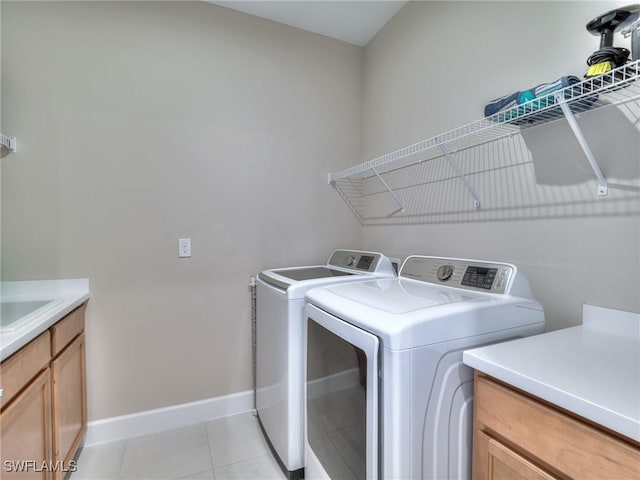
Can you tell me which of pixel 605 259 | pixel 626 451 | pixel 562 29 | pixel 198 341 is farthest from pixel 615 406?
pixel 198 341

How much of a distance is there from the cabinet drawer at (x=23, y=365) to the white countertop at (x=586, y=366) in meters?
1.36

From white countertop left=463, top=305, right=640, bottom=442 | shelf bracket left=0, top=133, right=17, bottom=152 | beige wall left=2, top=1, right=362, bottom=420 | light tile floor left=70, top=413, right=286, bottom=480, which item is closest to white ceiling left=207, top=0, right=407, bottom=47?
beige wall left=2, top=1, right=362, bottom=420

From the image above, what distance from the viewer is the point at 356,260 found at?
1.98 meters

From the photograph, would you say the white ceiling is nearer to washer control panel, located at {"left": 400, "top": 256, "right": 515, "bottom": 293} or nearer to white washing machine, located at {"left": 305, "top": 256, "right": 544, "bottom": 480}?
washer control panel, located at {"left": 400, "top": 256, "right": 515, "bottom": 293}

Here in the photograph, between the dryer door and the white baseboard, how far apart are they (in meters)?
0.81

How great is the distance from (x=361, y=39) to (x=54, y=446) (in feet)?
9.77

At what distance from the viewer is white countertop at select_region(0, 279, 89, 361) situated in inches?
40.7

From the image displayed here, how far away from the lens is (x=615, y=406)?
1.95ft

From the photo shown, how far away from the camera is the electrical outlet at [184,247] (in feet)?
6.35

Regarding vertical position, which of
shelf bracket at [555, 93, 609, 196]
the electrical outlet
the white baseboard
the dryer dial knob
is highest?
shelf bracket at [555, 93, 609, 196]

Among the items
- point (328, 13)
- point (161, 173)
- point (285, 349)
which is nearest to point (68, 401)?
point (285, 349)

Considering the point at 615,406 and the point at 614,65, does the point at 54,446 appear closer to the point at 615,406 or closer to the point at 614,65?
the point at 615,406

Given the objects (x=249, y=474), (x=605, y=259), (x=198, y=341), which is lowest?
(x=249, y=474)

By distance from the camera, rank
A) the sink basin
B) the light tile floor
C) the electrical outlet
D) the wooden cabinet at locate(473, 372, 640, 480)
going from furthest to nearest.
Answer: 1. the electrical outlet
2. the light tile floor
3. the sink basin
4. the wooden cabinet at locate(473, 372, 640, 480)
